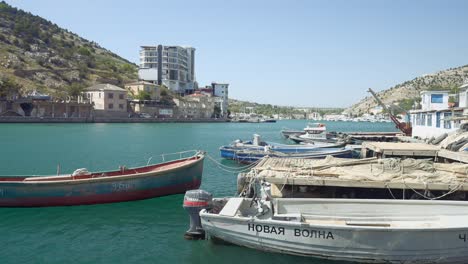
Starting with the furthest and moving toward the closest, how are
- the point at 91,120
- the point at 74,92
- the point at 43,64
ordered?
the point at 43,64
the point at 74,92
the point at 91,120

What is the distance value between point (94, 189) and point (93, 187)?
0.11 metres

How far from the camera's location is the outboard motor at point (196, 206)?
522 inches

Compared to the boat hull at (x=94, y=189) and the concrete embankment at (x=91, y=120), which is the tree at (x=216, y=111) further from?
the boat hull at (x=94, y=189)

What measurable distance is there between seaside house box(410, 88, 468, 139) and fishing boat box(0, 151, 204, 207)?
26.2 m

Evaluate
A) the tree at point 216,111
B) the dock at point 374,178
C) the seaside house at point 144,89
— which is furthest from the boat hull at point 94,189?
the tree at point 216,111

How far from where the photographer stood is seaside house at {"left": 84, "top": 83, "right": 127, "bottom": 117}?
11531 centimetres

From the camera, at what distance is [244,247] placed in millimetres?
12539

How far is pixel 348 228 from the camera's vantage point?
11.1 metres

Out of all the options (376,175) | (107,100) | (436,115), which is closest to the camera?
(376,175)

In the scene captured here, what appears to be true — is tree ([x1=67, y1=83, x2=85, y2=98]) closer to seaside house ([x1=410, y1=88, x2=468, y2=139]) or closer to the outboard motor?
seaside house ([x1=410, y1=88, x2=468, y2=139])

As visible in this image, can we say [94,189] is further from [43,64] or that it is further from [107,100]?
[43,64]

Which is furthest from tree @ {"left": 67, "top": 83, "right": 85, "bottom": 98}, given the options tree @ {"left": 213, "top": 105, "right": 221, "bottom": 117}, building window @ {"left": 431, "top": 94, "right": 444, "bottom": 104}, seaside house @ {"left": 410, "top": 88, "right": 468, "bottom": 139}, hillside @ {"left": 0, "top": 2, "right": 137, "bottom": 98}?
building window @ {"left": 431, "top": 94, "right": 444, "bottom": 104}

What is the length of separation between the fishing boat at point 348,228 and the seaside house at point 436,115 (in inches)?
1015

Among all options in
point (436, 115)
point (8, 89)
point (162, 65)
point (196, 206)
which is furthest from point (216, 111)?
point (196, 206)
